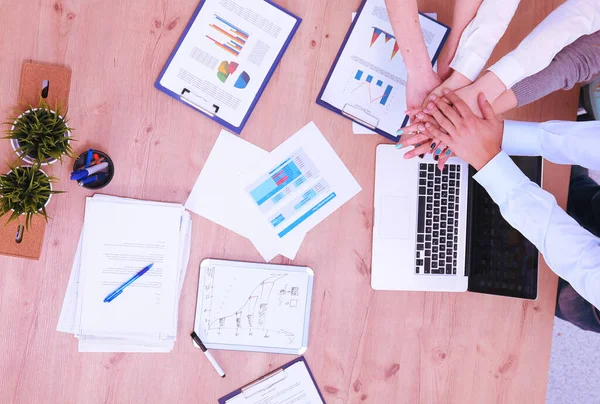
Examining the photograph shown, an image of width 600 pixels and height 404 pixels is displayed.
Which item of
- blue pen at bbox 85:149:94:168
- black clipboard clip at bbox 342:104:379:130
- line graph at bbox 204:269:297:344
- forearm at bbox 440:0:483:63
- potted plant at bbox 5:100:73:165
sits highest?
forearm at bbox 440:0:483:63

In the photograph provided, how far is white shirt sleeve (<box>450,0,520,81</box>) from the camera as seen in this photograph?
1.03 meters

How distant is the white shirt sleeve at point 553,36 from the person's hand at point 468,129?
101mm

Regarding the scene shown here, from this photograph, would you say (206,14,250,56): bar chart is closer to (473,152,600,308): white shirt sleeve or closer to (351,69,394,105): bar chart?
(351,69,394,105): bar chart

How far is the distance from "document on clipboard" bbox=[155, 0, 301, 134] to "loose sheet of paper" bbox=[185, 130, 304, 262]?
0.05 m

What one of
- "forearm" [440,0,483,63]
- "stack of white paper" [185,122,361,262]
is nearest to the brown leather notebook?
"stack of white paper" [185,122,361,262]

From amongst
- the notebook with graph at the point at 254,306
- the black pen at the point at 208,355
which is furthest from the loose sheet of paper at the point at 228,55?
the black pen at the point at 208,355

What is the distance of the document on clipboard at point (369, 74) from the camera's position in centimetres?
111

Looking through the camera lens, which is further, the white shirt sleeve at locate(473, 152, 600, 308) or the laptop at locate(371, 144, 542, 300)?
the laptop at locate(371, 144, 542, 300)

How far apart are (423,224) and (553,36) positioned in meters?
0.50

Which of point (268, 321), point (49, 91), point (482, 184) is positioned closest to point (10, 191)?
point (49, 91)

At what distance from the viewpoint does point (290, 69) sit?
110cm

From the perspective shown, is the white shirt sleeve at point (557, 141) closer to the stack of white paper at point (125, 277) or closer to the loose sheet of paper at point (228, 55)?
the loose sheet of paper at point (228, 55)

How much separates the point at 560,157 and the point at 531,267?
0.26 meters

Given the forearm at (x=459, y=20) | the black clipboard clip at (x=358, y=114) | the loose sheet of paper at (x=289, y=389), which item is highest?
the forearm at (x=459, y=20)
